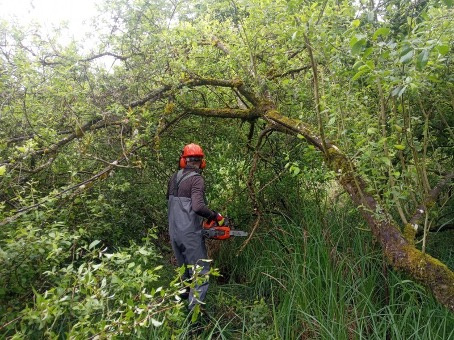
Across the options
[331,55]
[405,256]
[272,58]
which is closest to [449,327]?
Result: [405,256]

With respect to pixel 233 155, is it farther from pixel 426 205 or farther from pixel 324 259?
pixel 426 205

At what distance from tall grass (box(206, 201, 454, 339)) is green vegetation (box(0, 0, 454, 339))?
0.02 m

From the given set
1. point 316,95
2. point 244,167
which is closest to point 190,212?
point 244,167

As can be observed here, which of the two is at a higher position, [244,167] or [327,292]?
[244,167]

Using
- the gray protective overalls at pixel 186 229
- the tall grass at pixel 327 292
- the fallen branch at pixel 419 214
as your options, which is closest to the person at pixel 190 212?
the gray protective overalls at pixel 186 229

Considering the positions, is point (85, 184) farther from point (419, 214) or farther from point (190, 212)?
point (419, 214)

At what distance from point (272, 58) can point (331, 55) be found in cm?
156

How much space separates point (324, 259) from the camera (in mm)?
3418

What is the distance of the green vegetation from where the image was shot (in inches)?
92.9

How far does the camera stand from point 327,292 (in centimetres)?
307

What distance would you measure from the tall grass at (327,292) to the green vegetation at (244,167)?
0.02 metres

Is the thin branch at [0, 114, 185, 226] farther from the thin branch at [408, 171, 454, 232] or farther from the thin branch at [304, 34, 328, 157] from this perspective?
the thin branch at [408, 171, 454, 232]

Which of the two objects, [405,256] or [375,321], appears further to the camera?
[375,321]

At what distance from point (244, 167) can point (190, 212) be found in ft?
2.99
